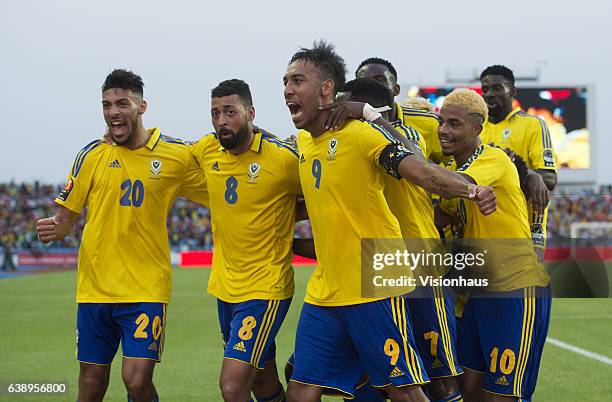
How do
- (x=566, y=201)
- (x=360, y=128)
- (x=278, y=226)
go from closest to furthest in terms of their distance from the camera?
1. (x=360, y=128)
2. (x=278, y=226)
3. (x=566, y=201)

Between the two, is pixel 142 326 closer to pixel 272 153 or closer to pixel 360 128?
pixel 272 153

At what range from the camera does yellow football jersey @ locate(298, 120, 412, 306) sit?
5758 millimetres

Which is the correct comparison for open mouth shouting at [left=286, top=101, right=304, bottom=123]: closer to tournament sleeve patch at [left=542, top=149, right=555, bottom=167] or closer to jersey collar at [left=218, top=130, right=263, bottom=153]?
jersey collar at [left=218, top=130, right=263, bottom=153]

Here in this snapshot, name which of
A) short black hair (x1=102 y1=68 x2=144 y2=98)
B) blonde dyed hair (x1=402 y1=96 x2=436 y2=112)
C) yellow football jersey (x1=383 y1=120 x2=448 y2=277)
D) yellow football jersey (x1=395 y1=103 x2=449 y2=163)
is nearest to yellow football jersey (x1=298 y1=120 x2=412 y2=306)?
yellow football jersey (x1=383 y1=120 x2=448 y2=277)

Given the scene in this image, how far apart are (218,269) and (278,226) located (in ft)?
1.89

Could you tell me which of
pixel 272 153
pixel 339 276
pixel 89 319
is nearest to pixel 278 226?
pixel 272 153

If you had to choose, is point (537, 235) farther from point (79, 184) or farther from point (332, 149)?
point (79, 184)

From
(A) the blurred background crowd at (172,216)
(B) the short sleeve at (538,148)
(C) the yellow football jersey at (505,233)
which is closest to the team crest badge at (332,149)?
(C) the yellow football jersey at (505,233)

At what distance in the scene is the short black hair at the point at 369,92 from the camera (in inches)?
254

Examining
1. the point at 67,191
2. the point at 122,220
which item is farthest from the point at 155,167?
the point at 67,191

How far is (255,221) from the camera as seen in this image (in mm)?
6809

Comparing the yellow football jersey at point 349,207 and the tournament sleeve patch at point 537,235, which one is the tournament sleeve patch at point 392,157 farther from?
the tournament sleeve patch at point 537,235

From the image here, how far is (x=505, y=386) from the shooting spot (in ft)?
21.0

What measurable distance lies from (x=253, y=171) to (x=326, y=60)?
1156 millimetres
